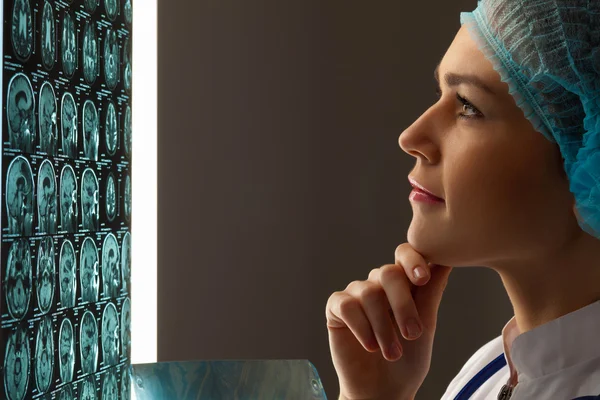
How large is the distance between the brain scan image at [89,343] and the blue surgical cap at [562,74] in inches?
28.9

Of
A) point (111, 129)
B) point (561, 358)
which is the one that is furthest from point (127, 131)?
point (561, 358)

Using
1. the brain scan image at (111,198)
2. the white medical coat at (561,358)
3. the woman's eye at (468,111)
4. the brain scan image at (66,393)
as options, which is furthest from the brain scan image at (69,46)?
the white medical coat at (561,358)

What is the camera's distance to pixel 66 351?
106cm

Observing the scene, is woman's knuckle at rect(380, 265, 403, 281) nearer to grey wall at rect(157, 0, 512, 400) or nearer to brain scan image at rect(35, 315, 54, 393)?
brain scan image at rect(35, 315, 54, 393)

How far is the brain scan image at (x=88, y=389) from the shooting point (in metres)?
1.10

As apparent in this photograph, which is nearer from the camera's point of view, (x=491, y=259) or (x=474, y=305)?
(x=491, y=259)

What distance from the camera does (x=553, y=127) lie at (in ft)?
2.80

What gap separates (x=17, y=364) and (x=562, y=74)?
2.62ft

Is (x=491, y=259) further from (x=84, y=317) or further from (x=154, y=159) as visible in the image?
(x=154, y=159)

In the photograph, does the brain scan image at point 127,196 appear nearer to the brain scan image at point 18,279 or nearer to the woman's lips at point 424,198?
the brain scan image at point 18,279

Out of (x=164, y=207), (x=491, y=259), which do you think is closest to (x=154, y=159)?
(x=164, y=207)

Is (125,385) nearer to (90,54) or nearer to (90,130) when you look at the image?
(90,130)

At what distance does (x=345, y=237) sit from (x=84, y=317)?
142cm

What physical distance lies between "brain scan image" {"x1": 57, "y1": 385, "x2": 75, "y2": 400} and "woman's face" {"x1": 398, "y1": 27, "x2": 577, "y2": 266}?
60 cm
